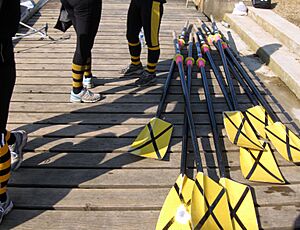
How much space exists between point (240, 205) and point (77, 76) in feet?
6.00

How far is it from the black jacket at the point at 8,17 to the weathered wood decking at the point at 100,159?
991 mm

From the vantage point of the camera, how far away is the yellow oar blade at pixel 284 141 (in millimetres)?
2498

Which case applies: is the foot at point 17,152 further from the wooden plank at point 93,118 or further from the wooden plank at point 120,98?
the wooden plank at point 120,98

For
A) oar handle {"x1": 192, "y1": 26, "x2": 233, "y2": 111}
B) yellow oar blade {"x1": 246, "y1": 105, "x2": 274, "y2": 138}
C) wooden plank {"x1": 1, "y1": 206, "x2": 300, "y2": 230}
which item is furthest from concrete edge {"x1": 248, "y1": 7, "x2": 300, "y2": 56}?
wooden plank {"x1": 1, "y1": 206, "x2": 300, "y2": 230}

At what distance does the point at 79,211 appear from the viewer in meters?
1.99

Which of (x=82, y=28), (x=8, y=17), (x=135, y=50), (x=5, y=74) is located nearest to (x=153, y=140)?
(x=82, y=28)

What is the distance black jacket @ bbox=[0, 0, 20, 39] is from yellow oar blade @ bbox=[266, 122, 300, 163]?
198 cm

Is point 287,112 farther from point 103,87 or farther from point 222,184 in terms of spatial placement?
point 103,87

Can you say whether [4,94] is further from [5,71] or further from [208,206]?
[208,206]

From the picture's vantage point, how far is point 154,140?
2.62 meters

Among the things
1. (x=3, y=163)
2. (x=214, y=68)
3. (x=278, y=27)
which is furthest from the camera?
(x=278, y=27)

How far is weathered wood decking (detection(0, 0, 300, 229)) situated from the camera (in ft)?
6.51

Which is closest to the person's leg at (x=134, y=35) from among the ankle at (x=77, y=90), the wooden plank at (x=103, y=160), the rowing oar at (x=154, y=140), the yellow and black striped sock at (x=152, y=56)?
the yellow and black striped sock at (x=152, y=56)

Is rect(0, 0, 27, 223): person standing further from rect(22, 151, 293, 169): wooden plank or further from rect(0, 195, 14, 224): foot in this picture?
rect(22, 151, 293, 169): wooden plank
